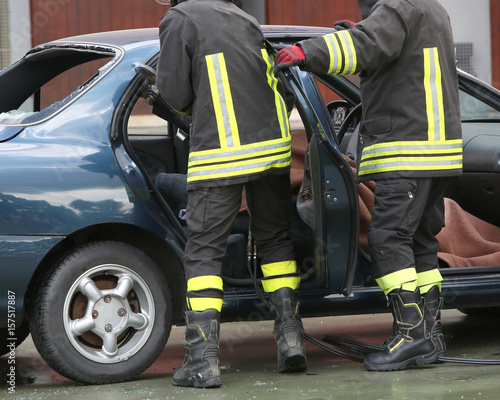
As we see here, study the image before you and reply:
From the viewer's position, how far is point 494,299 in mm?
4172

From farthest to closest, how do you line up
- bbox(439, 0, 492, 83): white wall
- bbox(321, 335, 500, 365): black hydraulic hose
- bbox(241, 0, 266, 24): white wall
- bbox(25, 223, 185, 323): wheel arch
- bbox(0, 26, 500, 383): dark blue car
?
bbox(439, 0, 492, 83): white wall < bbox(241, 0, 266, 24): white wall < bbox(321, 335, 500, 365): black hydraulic hose < bbox(25, 223, 185, 323): wheel arch < bbox(0, 26, 500, 383): dark blue car

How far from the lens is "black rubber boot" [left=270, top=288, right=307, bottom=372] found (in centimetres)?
375

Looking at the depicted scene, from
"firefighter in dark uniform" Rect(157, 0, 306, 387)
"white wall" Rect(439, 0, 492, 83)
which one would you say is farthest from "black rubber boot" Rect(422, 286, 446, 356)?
"white wall" Rect(439, 0, 492, 83)

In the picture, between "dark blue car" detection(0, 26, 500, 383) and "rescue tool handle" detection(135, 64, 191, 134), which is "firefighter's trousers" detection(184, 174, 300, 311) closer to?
"dark blue car" detection(0, 26, 500, 383)

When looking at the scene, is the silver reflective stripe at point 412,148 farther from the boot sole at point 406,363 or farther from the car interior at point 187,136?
the boot sole at point 406,363

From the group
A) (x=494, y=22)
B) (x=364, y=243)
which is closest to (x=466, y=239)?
(x=364, y=243)

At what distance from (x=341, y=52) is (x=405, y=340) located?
124 cm

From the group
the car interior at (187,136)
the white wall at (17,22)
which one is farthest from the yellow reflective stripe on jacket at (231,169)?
the white wall at (17,22)

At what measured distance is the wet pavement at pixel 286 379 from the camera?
3.46m

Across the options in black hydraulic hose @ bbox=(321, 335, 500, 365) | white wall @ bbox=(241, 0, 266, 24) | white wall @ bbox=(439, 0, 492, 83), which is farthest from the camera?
white wall @ bbox=(439, 0, 492, 83)

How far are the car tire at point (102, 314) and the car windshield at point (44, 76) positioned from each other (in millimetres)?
891

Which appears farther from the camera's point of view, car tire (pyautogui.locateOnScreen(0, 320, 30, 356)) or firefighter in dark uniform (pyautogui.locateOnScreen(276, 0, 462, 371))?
car tire (pyautogui.locateOnScreen(0, 320, 30, 356))

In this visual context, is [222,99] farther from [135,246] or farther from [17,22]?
[17,22]

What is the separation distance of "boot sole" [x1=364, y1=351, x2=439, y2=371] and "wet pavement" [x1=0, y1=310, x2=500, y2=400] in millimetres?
26
